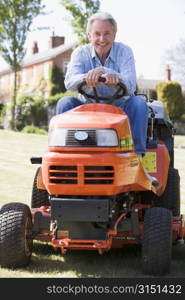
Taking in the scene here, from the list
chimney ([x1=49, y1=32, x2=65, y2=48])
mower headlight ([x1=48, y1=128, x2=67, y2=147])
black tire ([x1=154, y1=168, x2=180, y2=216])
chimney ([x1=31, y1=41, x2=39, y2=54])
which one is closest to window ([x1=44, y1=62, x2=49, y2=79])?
chimney ([x1=49, y1=32, x2=65, y2=48])

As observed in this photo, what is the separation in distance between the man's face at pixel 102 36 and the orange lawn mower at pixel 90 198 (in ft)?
1.07

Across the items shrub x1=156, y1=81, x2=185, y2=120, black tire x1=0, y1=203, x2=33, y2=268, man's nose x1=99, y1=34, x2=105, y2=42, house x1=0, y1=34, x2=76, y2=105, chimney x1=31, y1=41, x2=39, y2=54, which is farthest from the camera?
chimney x1=31, y1=41, x2=39, y2=54

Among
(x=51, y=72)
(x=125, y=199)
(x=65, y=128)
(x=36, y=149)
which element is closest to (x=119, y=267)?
(x=125, y=199)

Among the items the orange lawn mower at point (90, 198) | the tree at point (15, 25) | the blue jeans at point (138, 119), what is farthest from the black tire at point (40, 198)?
the tree at point (15, 25)

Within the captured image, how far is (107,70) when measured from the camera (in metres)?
4.51

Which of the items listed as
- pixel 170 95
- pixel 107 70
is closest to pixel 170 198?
pixel 107 70

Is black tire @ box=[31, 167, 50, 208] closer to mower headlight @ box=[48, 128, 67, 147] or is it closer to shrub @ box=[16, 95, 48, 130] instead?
mower headlight @ box=[48, 128, 67, 147]

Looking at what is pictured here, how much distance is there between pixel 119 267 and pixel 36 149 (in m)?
11.5

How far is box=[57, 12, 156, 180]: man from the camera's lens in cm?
Answer: 453

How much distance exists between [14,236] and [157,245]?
1.00 m

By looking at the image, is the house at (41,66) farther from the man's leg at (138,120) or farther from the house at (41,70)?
the man's leg at (138,120)

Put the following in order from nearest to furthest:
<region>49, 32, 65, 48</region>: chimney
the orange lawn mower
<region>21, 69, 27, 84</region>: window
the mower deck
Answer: the orange lawn mower
the mower deck
<region>49, 32, 65, 48</region>: chimney
<region>21, 69, 27, 84</region>: window

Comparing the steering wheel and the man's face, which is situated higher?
the man's face

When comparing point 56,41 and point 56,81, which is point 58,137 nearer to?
point 56,81
